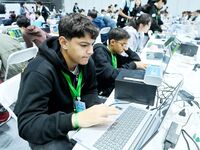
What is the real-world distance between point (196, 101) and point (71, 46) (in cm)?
81

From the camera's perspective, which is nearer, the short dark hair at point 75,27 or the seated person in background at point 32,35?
the short dark hair at point 75,27

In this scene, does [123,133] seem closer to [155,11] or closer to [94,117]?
[94,117]

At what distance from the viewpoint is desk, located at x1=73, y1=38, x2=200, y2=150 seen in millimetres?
884

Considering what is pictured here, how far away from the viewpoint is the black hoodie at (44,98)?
0.86 metres

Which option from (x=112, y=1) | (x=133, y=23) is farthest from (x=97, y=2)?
(x=133, y=23)

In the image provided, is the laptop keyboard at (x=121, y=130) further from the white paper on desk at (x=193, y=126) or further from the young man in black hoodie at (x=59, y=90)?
the white paper on desk at (x=193, y=126)

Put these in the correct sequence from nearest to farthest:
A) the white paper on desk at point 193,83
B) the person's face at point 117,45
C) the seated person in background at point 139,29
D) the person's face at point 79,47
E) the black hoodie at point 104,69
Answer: the person's face at point 79,47 < the white paper on desk at point 193,83 < the black hoodie at point 104,69 < the person's face at point 117,45 < the seated person in background at point 139,29

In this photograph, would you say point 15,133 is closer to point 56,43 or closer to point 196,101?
point 56,43

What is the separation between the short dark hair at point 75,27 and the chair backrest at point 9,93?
1.19 feet

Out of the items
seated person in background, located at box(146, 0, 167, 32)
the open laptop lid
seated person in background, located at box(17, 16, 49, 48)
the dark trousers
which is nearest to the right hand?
the dark trousers

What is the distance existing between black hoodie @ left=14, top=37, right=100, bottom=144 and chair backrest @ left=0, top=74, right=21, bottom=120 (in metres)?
0.06

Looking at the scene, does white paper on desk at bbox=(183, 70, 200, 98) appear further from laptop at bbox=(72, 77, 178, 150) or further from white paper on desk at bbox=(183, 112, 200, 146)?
laptop at bbox=(72, 77, 178, 150)

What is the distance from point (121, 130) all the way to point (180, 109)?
48 cm

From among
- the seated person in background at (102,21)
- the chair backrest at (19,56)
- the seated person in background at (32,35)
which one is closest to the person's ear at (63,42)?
the chair backrest at (19,56)
